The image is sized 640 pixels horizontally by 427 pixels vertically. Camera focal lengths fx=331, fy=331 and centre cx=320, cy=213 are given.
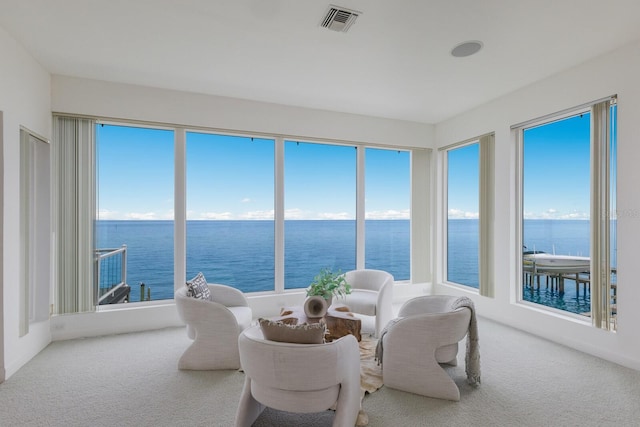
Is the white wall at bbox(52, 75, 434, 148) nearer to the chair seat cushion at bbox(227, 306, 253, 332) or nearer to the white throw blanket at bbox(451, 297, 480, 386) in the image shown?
the chair seat cushion at bbox(227, 306, 253, 332)

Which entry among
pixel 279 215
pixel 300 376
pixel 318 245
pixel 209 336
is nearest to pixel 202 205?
pixel 279 215

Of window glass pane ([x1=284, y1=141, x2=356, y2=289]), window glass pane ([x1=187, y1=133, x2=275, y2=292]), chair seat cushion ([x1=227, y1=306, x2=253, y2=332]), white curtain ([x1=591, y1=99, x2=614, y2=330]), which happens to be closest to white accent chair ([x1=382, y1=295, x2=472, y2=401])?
chair seat cushion ([x1=227, y1=306, x2=253, y2=332])

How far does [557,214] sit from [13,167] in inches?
230

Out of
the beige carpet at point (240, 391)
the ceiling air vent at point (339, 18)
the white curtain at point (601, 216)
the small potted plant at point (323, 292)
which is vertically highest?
the ceiling air vent at point (339, 18)

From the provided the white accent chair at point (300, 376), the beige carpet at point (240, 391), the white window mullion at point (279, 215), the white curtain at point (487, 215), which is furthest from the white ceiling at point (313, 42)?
the beige carpet at point (240, 391)

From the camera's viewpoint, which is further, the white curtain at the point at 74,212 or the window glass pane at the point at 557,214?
the white curtain at the point at 74,212

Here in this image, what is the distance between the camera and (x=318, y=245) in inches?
286

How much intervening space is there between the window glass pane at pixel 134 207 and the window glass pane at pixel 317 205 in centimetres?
168

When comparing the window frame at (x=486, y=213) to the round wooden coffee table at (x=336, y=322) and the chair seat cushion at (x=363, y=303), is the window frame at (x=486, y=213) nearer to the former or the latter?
the chair seat cushion at (x=363, y=303)

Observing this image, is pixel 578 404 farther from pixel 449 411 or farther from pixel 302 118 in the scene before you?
pixel 302 118

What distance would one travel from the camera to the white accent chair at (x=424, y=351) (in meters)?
2.61

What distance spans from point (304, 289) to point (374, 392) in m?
2.54

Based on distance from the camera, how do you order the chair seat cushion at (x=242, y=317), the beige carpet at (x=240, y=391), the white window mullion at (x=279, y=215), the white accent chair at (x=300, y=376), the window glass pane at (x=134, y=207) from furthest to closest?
the white window mullion at (x=279, y=215), the window glass pane at (x=134, y=207), the chair seat cushion at (x=242, y=317), the beige carpet at (x=240, y=391), the white accent chair at (x=300, y=376)

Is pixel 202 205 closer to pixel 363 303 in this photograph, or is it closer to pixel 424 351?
pixel 363 303
